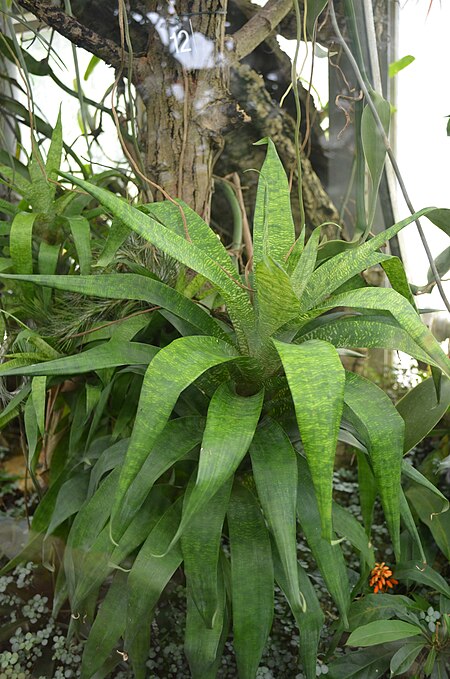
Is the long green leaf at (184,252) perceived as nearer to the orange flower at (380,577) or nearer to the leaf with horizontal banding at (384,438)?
the leaf with horizontal banding at (384,438)

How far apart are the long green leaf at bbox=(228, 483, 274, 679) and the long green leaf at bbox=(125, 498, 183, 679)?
0.06 m

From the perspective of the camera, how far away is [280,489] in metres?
0.57

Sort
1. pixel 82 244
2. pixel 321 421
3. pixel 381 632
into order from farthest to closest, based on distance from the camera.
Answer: pixel 82 244 → pixel 381 632 → pixel 321 421

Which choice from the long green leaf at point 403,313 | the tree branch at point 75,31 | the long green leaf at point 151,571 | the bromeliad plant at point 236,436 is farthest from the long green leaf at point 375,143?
the long green leaf at point 151,571

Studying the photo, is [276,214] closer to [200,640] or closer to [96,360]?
[96,360]

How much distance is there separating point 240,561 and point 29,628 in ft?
1.18

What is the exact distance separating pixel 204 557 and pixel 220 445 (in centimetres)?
15

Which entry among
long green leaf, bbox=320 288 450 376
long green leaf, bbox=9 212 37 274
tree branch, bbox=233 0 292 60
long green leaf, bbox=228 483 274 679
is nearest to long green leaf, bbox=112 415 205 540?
long green leaf, bbox=228 483 274 679

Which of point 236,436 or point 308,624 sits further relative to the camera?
point 308,624

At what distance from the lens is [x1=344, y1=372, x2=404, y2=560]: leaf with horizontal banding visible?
1.89ft

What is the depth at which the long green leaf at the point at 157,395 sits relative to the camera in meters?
0.53

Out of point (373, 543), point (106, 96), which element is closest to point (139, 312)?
point (106, 96)

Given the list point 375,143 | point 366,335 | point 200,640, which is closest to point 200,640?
point 200,640

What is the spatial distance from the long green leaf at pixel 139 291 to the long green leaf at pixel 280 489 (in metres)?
0.13
